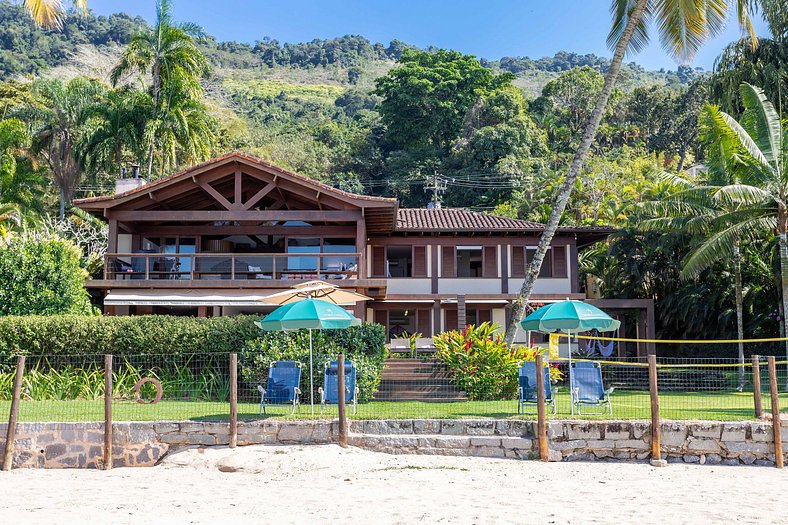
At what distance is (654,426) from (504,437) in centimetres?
255

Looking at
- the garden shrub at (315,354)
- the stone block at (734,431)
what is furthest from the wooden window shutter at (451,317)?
the stone block at (734,431)

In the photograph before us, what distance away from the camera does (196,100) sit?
37969 millimetres

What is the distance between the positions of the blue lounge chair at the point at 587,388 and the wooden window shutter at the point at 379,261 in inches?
602

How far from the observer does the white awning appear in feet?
81.8

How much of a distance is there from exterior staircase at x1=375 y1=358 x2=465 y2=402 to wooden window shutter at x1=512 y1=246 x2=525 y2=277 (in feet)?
40.6

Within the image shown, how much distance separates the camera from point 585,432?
1384cm

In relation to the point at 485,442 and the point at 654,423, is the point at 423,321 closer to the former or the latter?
the point at 485,442

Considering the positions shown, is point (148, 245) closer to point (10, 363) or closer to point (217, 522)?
point (10, 363)

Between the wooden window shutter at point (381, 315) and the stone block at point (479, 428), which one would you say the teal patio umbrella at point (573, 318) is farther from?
the wooden window shutter at point (381, 315)

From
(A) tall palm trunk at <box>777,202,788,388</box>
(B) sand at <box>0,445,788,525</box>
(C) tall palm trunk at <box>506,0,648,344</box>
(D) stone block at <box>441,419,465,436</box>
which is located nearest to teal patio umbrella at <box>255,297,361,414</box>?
(B) sand at <box>0,445,788,525</box>

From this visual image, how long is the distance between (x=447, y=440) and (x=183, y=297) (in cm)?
1364

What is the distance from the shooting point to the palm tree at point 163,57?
3481 cm

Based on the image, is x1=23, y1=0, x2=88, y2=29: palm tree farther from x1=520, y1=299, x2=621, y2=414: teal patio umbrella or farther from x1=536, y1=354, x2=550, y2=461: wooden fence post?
x1=536, y1=354, x2=550, y2=461: wooden fence post

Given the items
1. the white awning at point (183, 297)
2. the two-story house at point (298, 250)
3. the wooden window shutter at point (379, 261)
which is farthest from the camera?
the wooden window shutter at point (379, 261)
